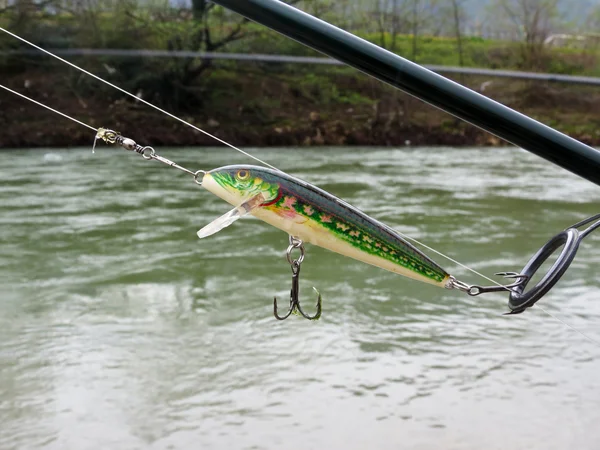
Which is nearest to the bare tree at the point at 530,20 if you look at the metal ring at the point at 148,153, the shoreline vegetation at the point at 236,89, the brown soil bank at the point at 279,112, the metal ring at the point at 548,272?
the shoreline vegetation at the point at 236,89

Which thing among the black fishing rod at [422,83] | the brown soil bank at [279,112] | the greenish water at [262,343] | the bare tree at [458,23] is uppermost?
the bare tree at [458,23]

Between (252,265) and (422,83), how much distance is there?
1663mm

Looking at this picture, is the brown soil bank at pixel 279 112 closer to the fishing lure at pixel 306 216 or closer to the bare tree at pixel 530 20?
the bare tree at pixel 530 20

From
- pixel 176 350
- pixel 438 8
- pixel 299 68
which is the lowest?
pixel 176 350

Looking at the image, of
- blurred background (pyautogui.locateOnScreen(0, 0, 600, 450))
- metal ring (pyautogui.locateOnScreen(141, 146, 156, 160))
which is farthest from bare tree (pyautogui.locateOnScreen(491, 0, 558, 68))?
metal ring (pyautogui.locateOnScreen(141, 146, 156, 160))

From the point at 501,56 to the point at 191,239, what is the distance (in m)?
4.27

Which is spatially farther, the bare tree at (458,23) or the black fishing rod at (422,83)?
the bare tree at (458,23)

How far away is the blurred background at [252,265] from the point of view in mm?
1260

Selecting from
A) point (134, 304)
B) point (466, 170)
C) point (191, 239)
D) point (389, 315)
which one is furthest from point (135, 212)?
point (466, 170)

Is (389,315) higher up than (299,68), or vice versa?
(299,68)

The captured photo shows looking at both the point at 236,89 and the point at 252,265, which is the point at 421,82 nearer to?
the point at 252,265

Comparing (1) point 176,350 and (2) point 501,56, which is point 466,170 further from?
(1) point 176,350

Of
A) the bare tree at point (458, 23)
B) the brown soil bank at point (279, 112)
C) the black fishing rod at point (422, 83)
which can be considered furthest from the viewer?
the bare tree at point (458, 23)

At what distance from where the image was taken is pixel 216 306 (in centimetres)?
182
